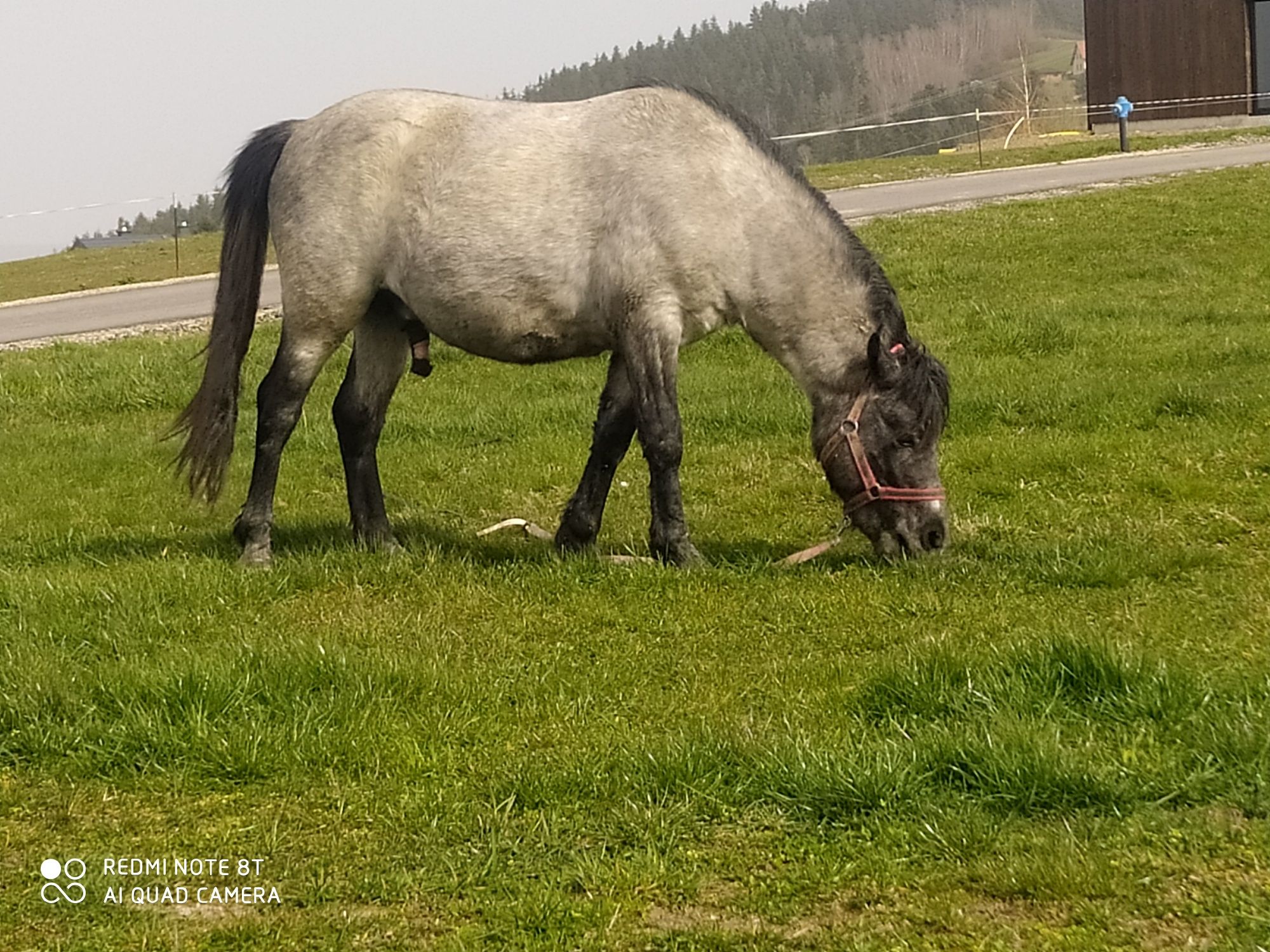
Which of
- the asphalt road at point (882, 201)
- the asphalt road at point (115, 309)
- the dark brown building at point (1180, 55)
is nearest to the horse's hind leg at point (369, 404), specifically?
the asphalt road at point (115, 309)

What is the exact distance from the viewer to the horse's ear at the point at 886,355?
664 cm

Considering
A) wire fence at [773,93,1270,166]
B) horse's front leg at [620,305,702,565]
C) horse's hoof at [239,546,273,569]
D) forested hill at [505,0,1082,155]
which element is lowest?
horse's hoof at [239,546,273,569]

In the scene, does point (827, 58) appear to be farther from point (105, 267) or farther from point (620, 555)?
point (620, 555)

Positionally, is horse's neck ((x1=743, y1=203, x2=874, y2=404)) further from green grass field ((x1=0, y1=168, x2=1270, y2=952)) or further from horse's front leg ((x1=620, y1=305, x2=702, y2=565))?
green grass field ((x1=0, y1=168, x2=1270, y2=952))

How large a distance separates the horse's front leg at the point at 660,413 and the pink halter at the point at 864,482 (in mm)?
817

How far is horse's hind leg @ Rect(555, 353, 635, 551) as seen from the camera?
7105mm

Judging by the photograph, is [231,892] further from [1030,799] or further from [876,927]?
[1030,799]

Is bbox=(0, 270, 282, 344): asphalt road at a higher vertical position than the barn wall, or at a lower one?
lower

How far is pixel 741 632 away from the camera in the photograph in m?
5.60

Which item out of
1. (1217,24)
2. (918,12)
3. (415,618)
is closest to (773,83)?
(918,12)

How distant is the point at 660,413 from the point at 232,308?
96.3 inches

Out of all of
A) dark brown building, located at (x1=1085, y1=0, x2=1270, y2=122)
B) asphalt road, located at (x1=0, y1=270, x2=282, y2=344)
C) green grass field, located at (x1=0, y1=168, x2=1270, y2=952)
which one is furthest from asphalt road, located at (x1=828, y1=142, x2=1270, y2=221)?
green grass field, located at (x1=0, y1=168, x2=1270, y2=952)

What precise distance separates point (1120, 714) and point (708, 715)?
1.32 meters

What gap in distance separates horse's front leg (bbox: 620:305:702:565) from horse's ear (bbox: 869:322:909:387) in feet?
3.12
